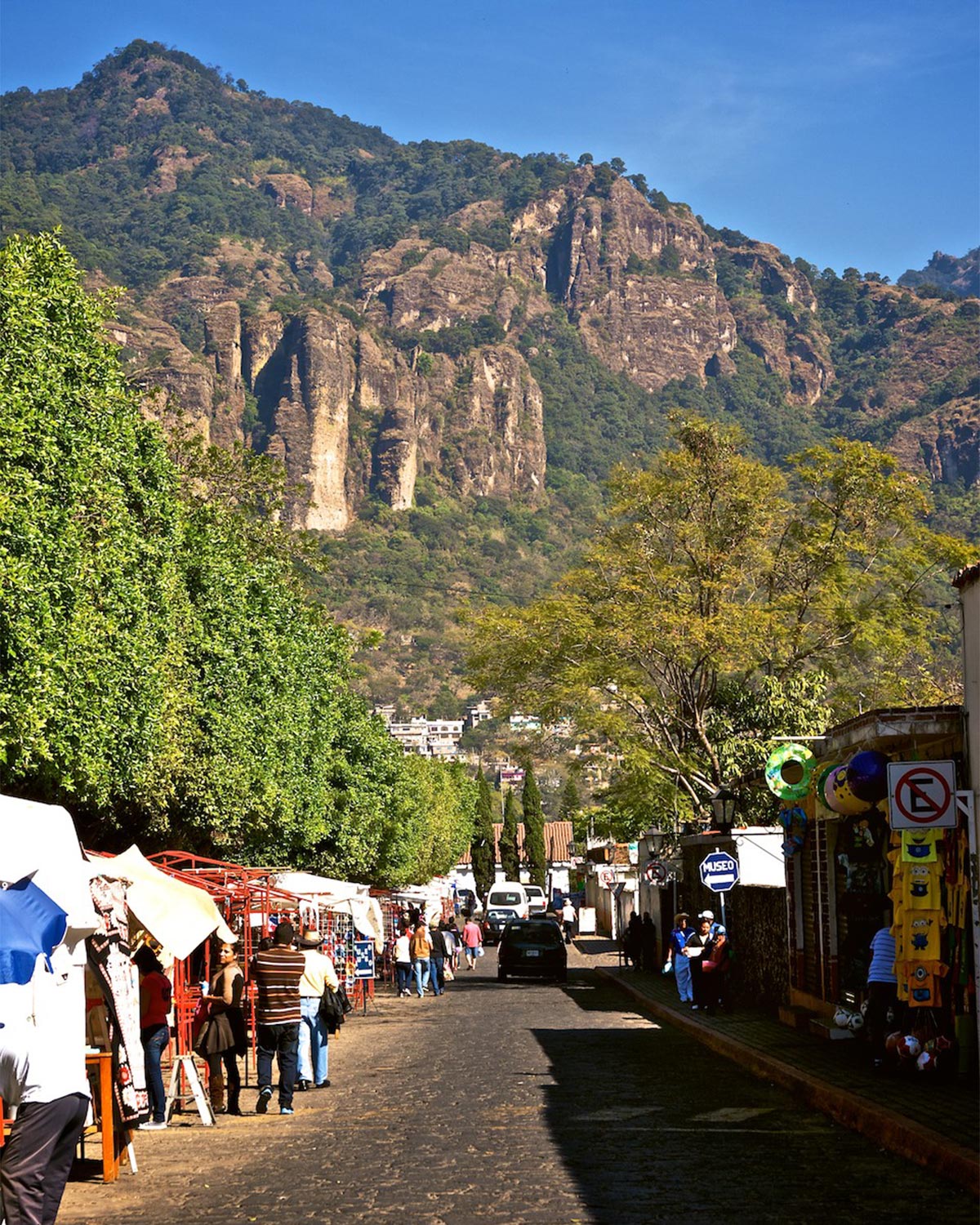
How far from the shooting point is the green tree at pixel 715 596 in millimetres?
36500

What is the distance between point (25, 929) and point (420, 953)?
1143 inches

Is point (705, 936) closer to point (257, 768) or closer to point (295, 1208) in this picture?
point (257, 768)

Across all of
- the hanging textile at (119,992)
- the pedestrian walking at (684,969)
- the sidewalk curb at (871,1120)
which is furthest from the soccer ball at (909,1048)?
the pedestrian walking at (684,969)

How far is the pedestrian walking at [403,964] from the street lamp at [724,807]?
10304mm

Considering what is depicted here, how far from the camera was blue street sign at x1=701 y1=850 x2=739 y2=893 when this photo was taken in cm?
2420

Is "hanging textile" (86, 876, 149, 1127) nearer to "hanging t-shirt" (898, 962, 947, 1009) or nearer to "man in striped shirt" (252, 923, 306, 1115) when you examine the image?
"man in striped shirt" (252, 923, 306, 1115)

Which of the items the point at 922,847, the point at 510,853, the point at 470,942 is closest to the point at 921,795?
the point at 922,847

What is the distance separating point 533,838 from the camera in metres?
113

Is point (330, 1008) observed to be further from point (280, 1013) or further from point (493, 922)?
point (493, 922)

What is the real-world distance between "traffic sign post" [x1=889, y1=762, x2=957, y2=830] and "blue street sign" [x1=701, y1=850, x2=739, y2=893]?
11564 mm

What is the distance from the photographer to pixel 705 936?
2488 cm

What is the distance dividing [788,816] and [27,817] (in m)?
14.8

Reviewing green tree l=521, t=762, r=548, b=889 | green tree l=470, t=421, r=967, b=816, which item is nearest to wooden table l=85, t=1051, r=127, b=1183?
green tree l=470, t=421, r=967, b=816

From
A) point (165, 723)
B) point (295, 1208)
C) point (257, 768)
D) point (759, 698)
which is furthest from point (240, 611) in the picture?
point (295, 1208)
